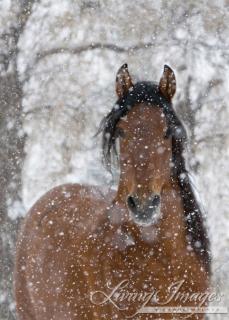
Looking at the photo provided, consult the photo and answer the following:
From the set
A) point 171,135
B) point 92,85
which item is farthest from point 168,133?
point 92,85

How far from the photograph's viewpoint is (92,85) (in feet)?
8.09

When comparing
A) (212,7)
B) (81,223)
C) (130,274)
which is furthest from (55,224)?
(212,7)

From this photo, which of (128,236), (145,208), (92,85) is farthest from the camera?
(92,85)

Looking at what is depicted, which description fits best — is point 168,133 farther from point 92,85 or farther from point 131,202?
point 92,85

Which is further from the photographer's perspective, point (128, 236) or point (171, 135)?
point (128, 236)

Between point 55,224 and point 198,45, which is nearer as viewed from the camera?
point 55,224

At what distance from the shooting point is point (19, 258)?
6.84 feet

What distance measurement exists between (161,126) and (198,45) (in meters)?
0.98

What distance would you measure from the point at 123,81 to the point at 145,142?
8.6 inches

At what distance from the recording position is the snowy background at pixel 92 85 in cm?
242

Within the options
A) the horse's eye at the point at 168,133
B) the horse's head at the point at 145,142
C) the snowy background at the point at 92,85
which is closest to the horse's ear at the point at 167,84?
the horse's head at the point at 145,142

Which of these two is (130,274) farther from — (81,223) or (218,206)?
(218,206)

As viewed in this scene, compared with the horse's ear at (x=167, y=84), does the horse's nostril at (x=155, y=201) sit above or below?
below

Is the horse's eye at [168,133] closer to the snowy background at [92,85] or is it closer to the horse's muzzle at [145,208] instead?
the horse's muzzle at [145,208]
